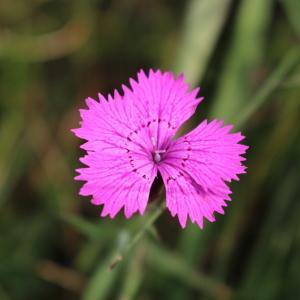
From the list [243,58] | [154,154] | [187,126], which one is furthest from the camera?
[187,126]

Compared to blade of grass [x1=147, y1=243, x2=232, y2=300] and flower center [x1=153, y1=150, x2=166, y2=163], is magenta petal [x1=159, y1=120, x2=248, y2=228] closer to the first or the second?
flower center [x1=153, y1=150, x2=166, y2=163]

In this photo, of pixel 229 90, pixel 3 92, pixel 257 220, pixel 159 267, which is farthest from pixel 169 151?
pixel 3 92

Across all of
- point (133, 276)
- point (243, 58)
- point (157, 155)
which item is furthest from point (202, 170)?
point (243, 58)

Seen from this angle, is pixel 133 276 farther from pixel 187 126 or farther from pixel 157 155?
pixel 187 126

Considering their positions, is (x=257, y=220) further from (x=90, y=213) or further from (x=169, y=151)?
(x=169, y=151)

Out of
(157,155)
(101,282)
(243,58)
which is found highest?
(243,58)
